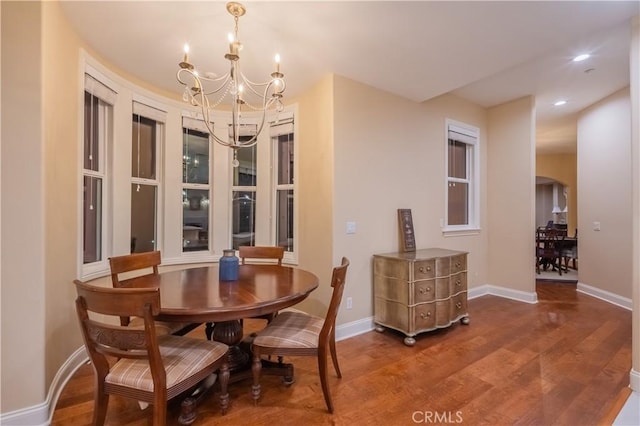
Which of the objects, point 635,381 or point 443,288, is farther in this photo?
point 443,288

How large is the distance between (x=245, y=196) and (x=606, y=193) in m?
5.05

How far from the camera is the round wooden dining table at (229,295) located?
1.55m

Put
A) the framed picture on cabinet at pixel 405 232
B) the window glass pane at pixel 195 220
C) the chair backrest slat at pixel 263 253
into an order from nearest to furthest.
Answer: the chair backrest slat at pixel 263 253 < the framed picture on cabinet at pixel 405 232 < the window glass pane at pixel 195 220

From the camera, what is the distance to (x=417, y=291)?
2865mm

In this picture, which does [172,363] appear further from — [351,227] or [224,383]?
[351,227]

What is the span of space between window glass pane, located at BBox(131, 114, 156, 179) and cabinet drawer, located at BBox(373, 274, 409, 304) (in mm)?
2734

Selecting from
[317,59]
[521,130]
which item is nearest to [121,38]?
[317,59]

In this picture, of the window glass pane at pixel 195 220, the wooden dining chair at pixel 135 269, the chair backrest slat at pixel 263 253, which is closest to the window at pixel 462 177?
the chair backrest slat at pixel 263 253

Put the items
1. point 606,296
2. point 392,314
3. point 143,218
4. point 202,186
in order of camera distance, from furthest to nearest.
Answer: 1. point 606,296
2. point 202,186
3. point 143,218
4. point 392,314

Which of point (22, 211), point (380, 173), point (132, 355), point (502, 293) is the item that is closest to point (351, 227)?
point (380, 173)

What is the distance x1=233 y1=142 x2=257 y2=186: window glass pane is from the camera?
12.3 feet

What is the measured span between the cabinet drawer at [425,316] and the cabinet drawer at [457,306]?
29 cm

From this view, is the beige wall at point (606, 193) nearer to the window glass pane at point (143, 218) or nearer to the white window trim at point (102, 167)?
the window glass pane at point (143, 218)

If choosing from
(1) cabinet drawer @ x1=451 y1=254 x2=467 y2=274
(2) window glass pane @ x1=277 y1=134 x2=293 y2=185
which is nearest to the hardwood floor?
(1) cabinet drawer @ x1=451 y1=254 x2=467 y2=274
